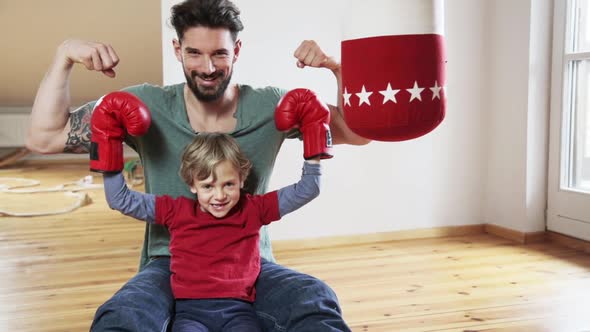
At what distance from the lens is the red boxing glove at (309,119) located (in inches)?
57.6

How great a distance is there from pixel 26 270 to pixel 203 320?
151 cm

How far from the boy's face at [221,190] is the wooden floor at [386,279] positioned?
69 centimetres

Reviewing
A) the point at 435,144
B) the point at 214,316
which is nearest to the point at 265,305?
the point at 214,316

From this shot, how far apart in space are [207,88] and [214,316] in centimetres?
54

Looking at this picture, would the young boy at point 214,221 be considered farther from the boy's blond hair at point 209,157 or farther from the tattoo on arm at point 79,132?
the tattoo on arm at point 79,132

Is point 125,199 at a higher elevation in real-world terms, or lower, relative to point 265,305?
higher

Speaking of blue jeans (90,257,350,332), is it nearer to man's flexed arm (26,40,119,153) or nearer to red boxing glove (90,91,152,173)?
red boxing glove (90,91,152,173)

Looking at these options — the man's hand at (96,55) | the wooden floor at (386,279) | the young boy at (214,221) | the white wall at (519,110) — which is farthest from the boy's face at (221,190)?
the white wall at (519,110)

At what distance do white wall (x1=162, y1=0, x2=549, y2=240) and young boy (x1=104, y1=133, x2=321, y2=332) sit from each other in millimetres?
1343

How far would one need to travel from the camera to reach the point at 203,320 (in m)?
1.41

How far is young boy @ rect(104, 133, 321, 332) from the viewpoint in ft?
4.70

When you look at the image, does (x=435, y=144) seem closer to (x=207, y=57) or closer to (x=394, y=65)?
(x=207, y=57)

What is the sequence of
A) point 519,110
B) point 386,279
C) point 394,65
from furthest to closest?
point 519,110, point 386,279, point 394,65

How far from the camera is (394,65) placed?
978 mm
